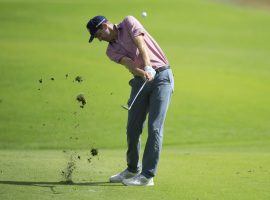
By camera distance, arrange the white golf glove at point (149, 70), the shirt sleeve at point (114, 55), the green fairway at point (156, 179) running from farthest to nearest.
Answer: the shirt sleeve at point (114, 55)
the white golf glove at point (149, 70)
the green fairway at point (156, 179)

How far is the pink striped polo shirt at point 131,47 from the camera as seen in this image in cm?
804

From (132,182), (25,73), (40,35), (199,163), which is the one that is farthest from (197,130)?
(40,35)

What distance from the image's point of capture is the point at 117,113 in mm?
16109

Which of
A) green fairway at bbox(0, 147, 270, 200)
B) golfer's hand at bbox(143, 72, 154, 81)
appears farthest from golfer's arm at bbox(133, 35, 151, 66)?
green fairway at bbox(0, 147, 270, 200)

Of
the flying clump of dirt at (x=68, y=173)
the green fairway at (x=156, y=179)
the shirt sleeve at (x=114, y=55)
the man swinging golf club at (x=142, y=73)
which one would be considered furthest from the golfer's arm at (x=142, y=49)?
the flying clump of dirt at (x=68, y=173)

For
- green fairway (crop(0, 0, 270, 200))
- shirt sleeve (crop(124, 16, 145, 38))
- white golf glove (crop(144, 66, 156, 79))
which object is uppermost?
shirt sleeve (crop(124, 16, 145, 38))

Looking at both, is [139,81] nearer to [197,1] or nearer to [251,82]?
[251,82]

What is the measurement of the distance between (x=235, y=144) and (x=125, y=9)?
2167 centimetres

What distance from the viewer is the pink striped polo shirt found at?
804 cm

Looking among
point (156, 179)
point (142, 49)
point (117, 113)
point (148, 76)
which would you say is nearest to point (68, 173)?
point (156, 179)

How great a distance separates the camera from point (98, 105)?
16516 mm

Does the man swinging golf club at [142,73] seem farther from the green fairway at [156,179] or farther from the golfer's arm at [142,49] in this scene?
the green fairway at [156,179]

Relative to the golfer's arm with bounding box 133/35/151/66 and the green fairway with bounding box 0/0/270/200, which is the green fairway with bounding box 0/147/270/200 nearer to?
the green fairway with bounding box 0/0/270/200

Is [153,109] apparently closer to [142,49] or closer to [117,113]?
[142,49]
